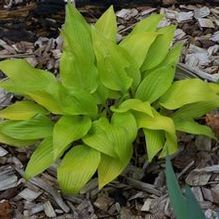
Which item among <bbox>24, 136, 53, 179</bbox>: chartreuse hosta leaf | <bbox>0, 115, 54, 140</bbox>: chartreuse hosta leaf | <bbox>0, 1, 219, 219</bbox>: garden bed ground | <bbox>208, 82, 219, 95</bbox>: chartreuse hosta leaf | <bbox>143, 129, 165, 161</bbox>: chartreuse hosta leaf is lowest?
<bbox>0, 1, 219, 219</bbox>: garden bed ground

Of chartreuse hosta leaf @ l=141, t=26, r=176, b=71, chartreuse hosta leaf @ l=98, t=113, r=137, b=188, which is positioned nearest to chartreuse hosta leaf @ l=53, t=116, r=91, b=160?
chartreuse hosta leaf @ l=98, t=113, r=137, b=188

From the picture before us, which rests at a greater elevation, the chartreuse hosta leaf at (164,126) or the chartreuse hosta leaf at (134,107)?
the chartreuse hosta leaf at (134,107)

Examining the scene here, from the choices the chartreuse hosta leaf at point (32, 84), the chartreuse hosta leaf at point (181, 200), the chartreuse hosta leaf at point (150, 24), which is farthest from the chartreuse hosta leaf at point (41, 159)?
the chartreuse hosta leaf at point (181, 200)

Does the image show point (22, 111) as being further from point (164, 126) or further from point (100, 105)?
point (164, 126)

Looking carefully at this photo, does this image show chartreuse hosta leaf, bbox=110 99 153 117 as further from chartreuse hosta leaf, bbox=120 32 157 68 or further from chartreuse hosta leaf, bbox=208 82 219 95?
chartreuse hosta leaf, bbox=208 82 219 95

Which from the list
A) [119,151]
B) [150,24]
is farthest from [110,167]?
[150,24]

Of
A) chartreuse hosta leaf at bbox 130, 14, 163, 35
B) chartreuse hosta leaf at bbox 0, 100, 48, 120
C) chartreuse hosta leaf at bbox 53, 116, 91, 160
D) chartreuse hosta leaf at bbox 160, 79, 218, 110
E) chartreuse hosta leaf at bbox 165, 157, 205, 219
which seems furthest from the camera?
chartreuse hosta leaf at bbox 130, 14, 163, 35

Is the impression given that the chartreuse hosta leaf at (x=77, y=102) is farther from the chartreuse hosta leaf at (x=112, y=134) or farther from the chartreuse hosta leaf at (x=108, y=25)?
the chartreuse hosta leaf at (x=108, y=25)
